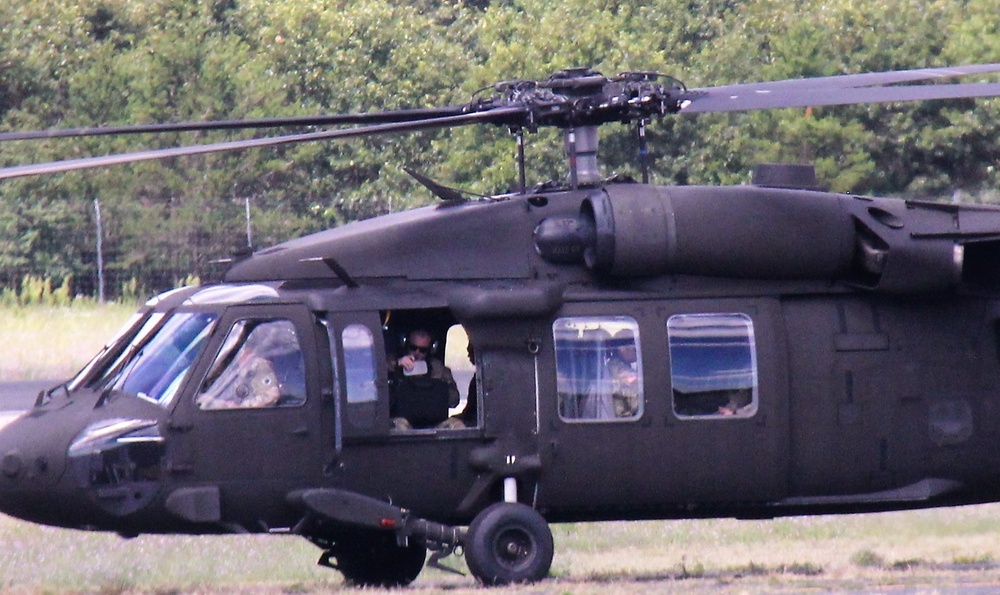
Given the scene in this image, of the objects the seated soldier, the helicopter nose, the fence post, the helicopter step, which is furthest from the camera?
the fence post

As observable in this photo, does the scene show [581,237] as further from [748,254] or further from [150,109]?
[150,109]

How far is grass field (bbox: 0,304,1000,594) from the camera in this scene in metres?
9.09

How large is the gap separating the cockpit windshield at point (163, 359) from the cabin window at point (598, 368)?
218 centimetres

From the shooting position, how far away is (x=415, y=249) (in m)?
9.33

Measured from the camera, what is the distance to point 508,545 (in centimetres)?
894

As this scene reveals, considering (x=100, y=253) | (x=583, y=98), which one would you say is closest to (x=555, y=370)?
(x=583, y=98)

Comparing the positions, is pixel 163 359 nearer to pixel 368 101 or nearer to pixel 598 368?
pixel 598 368

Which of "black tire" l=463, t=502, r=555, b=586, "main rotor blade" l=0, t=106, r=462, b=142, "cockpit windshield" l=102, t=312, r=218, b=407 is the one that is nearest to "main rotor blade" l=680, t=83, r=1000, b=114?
"main rotor blade" l=0, t=106, r=462, b=142

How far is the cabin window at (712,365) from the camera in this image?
30.6 feet

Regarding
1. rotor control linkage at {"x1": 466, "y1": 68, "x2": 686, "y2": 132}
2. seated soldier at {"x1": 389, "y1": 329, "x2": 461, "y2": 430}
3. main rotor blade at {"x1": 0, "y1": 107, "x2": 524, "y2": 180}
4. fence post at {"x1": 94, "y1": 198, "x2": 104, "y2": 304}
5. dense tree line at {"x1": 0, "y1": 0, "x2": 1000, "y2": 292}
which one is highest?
dense tree line at {"x1": 0, "y1": 0, "x2": 1000, "y2": 292}

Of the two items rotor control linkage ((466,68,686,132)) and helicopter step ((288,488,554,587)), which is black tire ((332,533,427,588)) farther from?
rotor control linkage ((466,68,686,132))

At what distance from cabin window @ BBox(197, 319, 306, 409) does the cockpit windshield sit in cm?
17

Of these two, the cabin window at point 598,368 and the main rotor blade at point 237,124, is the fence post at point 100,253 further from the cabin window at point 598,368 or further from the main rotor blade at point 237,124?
the cabin window at point 598,368

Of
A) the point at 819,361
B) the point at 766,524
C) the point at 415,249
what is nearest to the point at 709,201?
the point at 819,361
